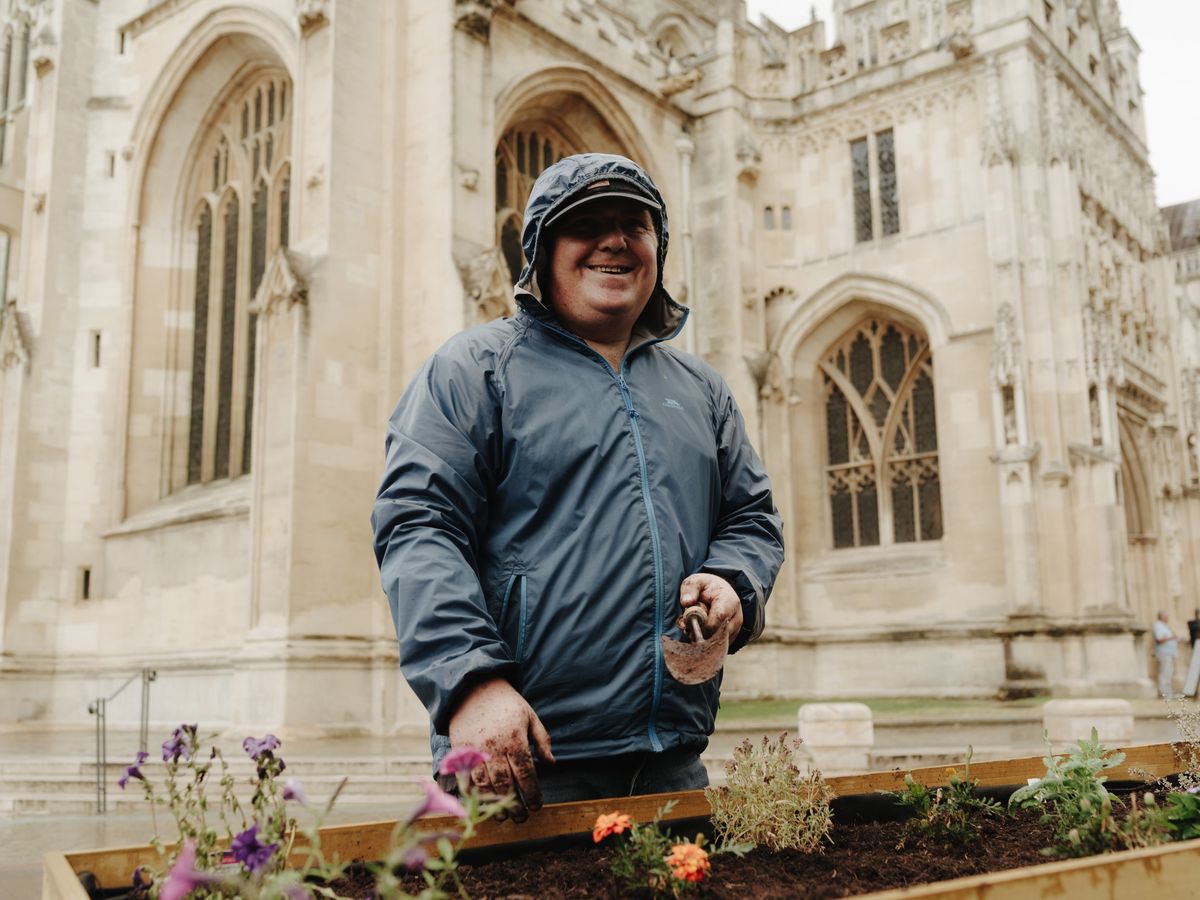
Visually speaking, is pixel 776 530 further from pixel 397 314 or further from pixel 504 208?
pixel 504 208

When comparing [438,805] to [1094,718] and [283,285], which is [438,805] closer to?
[1094,718]

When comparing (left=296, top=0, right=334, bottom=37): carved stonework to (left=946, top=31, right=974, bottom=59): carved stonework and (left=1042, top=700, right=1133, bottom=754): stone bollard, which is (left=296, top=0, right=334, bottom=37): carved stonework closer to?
(left=946, top=31, right=974, bottom=59): carved stonework

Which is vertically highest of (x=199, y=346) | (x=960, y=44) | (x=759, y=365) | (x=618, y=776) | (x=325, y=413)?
(x=960, y=44)

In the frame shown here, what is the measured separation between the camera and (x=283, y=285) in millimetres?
12352

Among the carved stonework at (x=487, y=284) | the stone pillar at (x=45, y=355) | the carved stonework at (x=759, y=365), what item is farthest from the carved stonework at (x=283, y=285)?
the carved stonework at (x=759, y=365)

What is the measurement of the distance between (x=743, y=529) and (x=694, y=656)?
442mm

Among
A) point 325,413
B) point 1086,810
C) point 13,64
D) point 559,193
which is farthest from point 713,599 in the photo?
point 13,64

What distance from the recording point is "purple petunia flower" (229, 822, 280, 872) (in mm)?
1223

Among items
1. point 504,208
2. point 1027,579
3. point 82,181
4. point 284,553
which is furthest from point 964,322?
point 82,181

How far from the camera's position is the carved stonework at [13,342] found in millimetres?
15586

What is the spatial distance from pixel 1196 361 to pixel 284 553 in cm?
3037

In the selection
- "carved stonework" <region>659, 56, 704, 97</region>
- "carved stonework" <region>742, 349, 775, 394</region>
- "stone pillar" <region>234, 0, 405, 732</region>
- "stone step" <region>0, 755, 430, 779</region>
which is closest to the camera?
"stone step" <region>0, 755, 430, 779</region>

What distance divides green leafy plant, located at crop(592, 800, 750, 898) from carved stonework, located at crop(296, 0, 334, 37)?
1308cm

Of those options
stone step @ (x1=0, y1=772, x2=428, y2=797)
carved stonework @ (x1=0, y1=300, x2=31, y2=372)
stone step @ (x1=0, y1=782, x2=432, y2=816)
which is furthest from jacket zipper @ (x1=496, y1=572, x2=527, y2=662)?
carved stonework @ (x1=0, y1=300, x2=31, y2=372)
